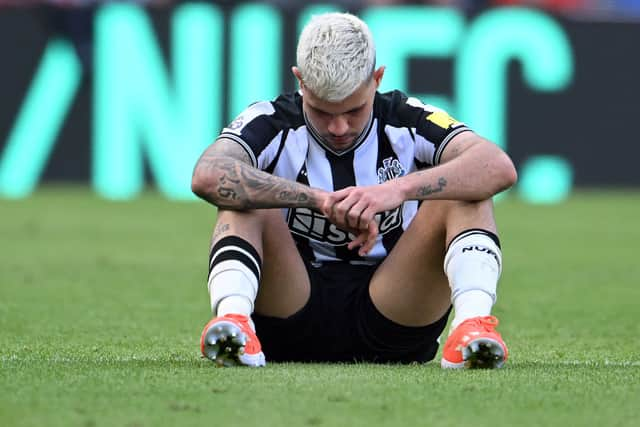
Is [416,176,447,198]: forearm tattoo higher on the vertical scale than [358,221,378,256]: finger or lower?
higher

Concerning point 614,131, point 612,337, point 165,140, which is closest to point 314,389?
point 612,337

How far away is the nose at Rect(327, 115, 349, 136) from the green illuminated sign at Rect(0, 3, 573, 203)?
394 inches

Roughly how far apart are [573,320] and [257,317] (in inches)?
96.1

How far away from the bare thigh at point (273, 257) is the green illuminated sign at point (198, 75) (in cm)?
990

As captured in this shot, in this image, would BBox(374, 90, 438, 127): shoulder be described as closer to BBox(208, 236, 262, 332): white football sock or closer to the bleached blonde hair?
the bleached blonde hair

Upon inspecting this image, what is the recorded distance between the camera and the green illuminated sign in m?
14.4

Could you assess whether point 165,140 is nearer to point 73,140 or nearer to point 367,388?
point 73,140

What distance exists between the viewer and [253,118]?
4.53 m

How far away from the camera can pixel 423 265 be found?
14.6 ft

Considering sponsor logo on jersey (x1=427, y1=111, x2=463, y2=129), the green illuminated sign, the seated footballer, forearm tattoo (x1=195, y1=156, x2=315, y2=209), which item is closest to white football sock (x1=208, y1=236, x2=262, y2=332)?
the seated footballer

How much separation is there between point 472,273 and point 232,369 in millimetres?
783

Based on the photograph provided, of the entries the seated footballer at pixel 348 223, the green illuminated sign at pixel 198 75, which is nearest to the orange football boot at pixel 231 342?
the seated footballer at pixel 348 223

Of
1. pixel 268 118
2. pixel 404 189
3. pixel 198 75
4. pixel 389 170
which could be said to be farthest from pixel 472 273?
pixel 198 75

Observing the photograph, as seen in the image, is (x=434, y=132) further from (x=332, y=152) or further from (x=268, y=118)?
(x=268, y=118)
